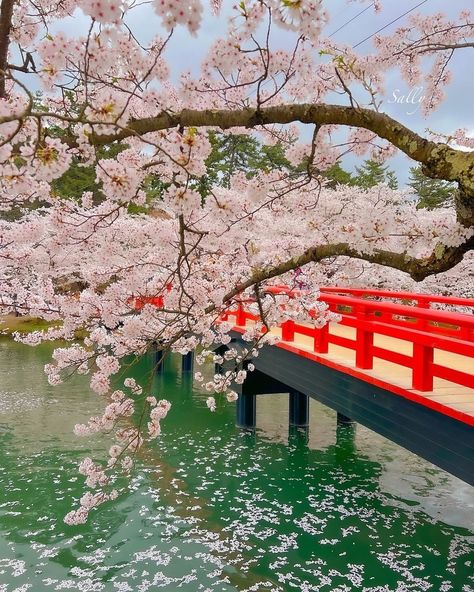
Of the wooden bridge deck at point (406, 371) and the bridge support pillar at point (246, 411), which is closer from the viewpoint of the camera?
the wooden bridge deck at point (406, 371)

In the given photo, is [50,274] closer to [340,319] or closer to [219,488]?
[219,488]

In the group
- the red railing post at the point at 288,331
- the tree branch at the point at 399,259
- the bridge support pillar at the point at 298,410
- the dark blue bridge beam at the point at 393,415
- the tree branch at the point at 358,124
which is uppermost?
the tree branch at the point at 358,124

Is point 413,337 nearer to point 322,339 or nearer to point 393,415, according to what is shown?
point 393,415

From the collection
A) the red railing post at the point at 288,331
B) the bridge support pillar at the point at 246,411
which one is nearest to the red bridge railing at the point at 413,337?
the red railing post at the point at 288,331

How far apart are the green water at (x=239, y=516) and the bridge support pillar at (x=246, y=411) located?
0.31 m

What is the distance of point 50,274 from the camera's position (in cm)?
2180

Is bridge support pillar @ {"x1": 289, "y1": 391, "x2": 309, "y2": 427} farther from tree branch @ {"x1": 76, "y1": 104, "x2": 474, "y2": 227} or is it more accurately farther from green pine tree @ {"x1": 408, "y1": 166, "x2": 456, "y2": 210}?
green pine tree @ {"x1": 408, "y1": 166, "x2": 456, "y2": 210}

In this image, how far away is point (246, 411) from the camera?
11656 mm

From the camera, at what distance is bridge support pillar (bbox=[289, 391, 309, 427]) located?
38.8 feet

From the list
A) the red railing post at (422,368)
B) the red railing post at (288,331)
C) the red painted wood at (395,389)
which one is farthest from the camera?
the red railing post at (288,331)

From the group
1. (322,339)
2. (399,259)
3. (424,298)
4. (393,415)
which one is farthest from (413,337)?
(424,298)

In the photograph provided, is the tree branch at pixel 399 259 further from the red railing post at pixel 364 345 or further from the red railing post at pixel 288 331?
the red railing post at pixel 288 331

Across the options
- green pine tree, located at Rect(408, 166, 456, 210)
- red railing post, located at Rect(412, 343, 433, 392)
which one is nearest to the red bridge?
red railing post, located at Rect(412, 343, 433, 392)

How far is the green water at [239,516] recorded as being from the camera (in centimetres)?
598
